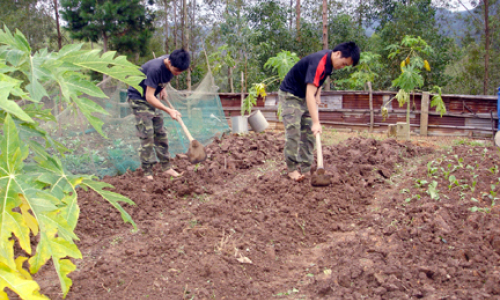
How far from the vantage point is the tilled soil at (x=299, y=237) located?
2420 millimetres

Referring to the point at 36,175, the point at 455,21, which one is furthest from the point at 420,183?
the point at 455,21

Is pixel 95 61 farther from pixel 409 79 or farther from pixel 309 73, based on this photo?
pixel 409 79

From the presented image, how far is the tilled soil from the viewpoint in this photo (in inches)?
95.3

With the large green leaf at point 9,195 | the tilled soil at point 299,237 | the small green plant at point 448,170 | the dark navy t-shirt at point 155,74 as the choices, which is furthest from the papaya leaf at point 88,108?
the small green plant at point 448,170

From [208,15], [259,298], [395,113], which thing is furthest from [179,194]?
[208,15]

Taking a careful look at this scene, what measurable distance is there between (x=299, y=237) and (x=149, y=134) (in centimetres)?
227

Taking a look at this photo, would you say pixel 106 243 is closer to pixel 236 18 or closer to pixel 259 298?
pixel 259 298

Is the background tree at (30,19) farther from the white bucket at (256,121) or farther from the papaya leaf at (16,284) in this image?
the papaya leaf at (16,284)

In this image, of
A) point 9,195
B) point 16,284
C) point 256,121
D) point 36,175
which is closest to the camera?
point 16,284

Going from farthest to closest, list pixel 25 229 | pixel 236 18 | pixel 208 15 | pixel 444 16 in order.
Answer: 1. pixel 208 15
2. pixel 444 16
3. pixel 236 18
4. pixel 25 229

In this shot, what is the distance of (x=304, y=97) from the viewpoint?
4293mm

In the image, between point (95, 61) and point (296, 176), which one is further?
point (296, 176)

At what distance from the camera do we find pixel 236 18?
14078 mm

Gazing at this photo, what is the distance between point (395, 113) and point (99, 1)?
505 inches
